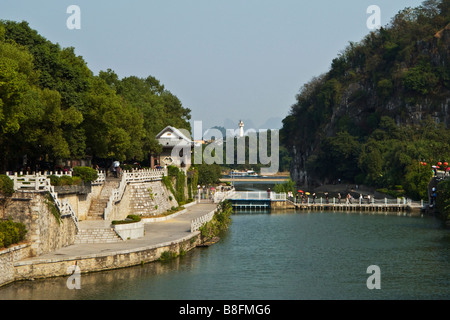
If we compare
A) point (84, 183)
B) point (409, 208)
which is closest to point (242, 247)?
point (84, 183)

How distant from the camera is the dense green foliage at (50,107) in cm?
4519

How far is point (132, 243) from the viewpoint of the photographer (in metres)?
48.0

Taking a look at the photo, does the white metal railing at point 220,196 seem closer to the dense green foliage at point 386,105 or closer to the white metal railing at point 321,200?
the white metal railing at point 321,200

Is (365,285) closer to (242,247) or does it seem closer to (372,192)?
(242,247)

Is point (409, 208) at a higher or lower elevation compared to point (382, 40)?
lower

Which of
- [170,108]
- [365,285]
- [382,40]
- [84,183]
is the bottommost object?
[365,285]

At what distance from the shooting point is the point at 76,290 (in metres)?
38.7

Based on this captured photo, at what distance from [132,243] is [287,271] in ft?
35.2

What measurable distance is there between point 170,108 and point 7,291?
81.1 meters

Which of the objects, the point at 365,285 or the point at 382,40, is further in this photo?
the point at 382,40

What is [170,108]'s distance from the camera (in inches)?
4604

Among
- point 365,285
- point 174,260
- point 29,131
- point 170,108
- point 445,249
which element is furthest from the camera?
point 170,108

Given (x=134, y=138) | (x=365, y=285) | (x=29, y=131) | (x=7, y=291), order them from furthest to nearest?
(x=134, y=138)
(x=29, y=131)
(x=365, y=285)
(x=7, y=291)

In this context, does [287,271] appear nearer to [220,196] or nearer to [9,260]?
[9,260]
